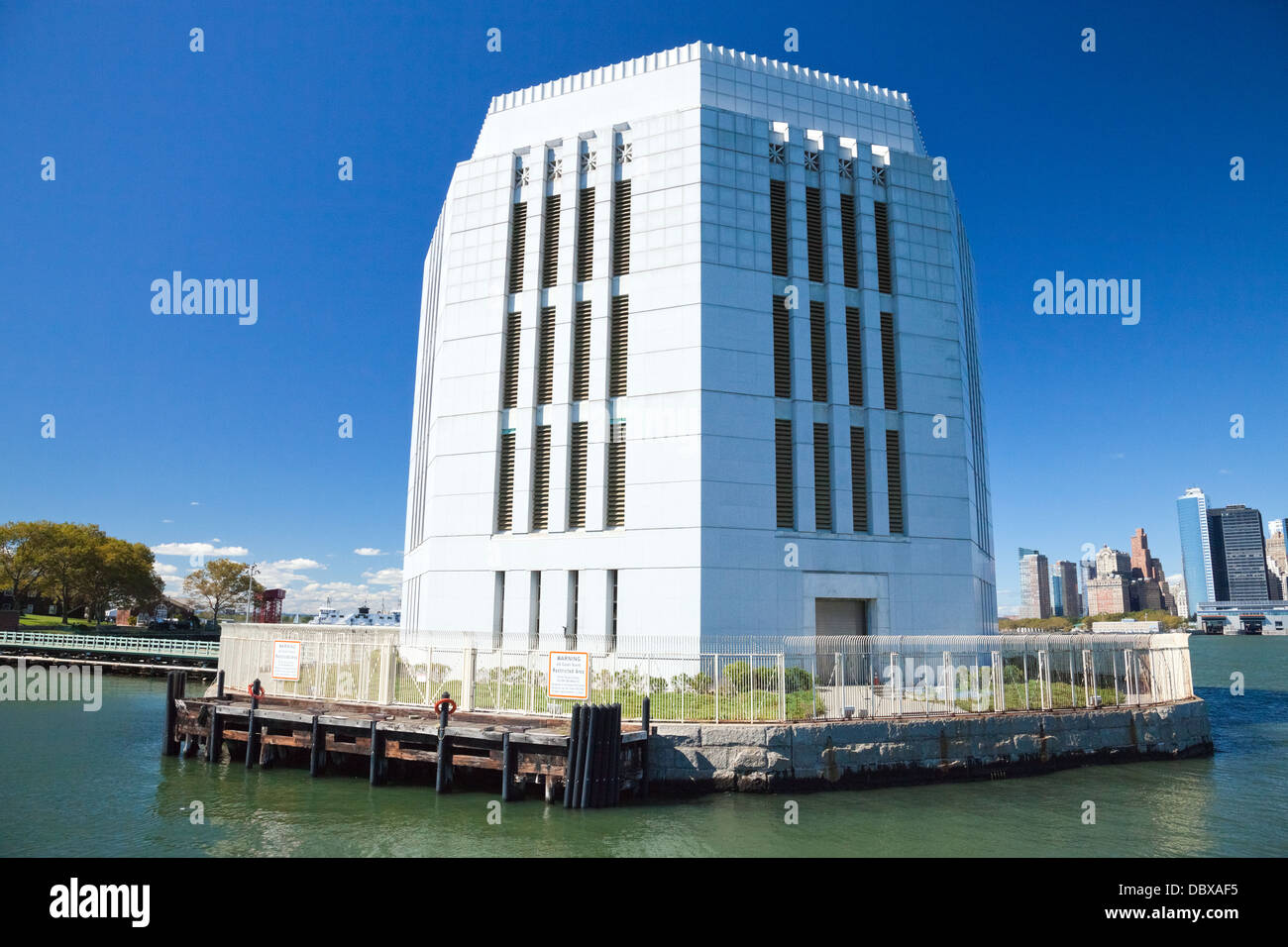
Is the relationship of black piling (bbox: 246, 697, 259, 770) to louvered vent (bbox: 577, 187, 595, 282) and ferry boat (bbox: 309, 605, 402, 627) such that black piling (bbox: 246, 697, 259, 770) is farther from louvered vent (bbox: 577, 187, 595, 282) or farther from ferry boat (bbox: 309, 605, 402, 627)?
ferry boat (bbox: 309, 605, 402, 627)

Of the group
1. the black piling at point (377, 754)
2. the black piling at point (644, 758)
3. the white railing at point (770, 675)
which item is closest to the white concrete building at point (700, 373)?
the white railing at point (770, 675)

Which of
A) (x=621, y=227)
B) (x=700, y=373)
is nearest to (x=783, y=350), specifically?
(x=700, y=373)

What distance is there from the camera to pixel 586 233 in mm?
38125

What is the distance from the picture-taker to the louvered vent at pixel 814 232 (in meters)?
37.4

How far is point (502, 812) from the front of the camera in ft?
64.4

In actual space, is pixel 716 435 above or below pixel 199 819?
above

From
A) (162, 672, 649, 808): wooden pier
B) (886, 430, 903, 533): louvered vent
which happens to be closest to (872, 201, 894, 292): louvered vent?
(886, 430, 903, 533): louvered vent

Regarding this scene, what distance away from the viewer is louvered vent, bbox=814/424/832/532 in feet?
116

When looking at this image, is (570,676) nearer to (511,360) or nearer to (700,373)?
(700,373)

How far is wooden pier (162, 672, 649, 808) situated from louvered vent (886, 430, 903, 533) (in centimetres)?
1954

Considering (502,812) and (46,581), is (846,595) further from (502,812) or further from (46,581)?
(46,581)

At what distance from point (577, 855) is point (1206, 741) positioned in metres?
27.3
